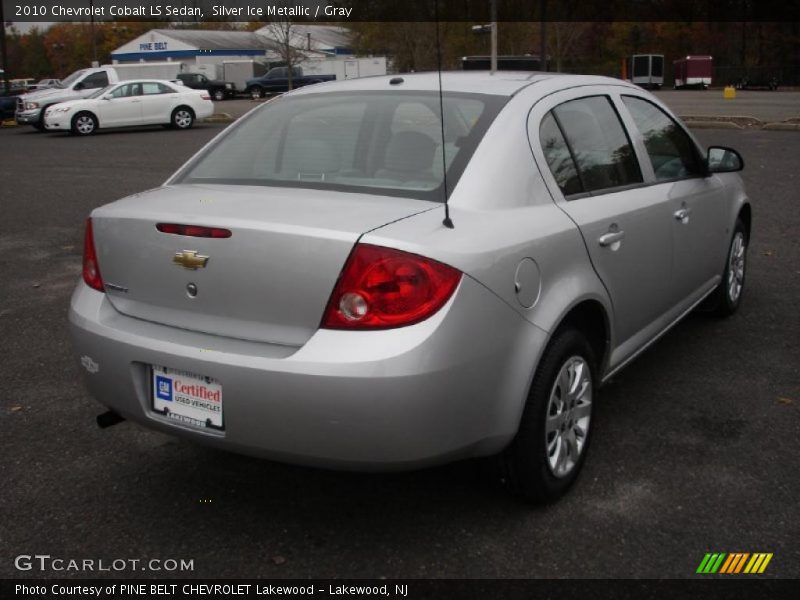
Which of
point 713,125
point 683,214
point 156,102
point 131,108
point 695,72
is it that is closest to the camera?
point 683,214

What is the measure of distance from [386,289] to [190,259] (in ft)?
2.33

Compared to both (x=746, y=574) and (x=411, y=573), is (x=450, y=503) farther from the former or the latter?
(x=746, y=574)

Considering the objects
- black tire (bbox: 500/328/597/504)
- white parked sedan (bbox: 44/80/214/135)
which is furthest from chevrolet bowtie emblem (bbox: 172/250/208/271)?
white parked sedan (bbox: 44/80/214/135)

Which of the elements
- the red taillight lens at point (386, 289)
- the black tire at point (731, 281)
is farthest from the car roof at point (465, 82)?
the black tire at point (731, 281)

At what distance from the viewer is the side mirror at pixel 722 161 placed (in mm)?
4859

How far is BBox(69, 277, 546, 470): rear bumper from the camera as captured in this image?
263 cm

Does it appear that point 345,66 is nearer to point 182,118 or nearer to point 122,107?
point 182,118

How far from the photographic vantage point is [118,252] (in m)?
3.16

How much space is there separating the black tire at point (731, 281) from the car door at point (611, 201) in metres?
1.32

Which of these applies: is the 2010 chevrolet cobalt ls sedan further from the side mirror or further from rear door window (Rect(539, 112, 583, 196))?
the side mirror

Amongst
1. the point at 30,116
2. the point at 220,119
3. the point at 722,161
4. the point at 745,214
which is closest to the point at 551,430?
the point at 722,161

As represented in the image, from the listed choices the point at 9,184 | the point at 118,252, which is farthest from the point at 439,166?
the point at 9,184

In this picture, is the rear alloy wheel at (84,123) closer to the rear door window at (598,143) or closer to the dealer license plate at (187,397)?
the rear door window at (598,143)

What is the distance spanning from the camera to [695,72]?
56.8 metres
